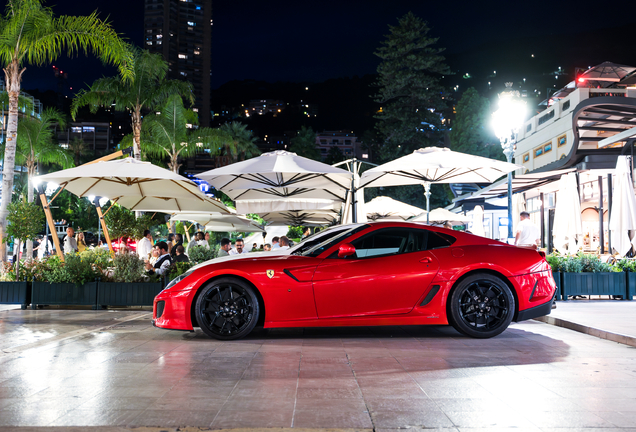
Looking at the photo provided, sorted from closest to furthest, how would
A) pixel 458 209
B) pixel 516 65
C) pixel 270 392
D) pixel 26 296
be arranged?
pixel 270 392
pixel 26 296
pixel 458 209
pixel 516 65

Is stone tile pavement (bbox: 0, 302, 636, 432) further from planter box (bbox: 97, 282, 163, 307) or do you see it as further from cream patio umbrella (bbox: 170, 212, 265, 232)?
cream patio umbrella (bbox: 170, 212, 265, 232)

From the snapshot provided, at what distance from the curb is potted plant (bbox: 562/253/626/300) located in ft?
9.97

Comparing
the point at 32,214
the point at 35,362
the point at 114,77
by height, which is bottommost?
the point at 35,362

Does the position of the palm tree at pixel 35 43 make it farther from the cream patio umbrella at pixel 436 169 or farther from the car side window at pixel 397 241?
the car side window at pixel 397 241

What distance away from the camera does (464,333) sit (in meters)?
6.99

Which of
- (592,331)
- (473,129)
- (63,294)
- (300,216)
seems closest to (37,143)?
(300,216)

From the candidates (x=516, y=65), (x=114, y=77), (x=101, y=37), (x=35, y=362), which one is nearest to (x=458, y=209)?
(x=114, y=77)

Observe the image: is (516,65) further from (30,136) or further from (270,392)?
(270,392)

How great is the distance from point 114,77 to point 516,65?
Result: 17117 cm

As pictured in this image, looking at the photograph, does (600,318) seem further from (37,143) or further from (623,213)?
(37,143)

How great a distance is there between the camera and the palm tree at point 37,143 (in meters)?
31.0

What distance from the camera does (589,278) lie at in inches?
460

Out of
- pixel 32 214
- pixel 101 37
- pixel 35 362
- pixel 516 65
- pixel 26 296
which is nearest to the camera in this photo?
pixel 35 362

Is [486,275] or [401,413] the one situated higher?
[486,275]
